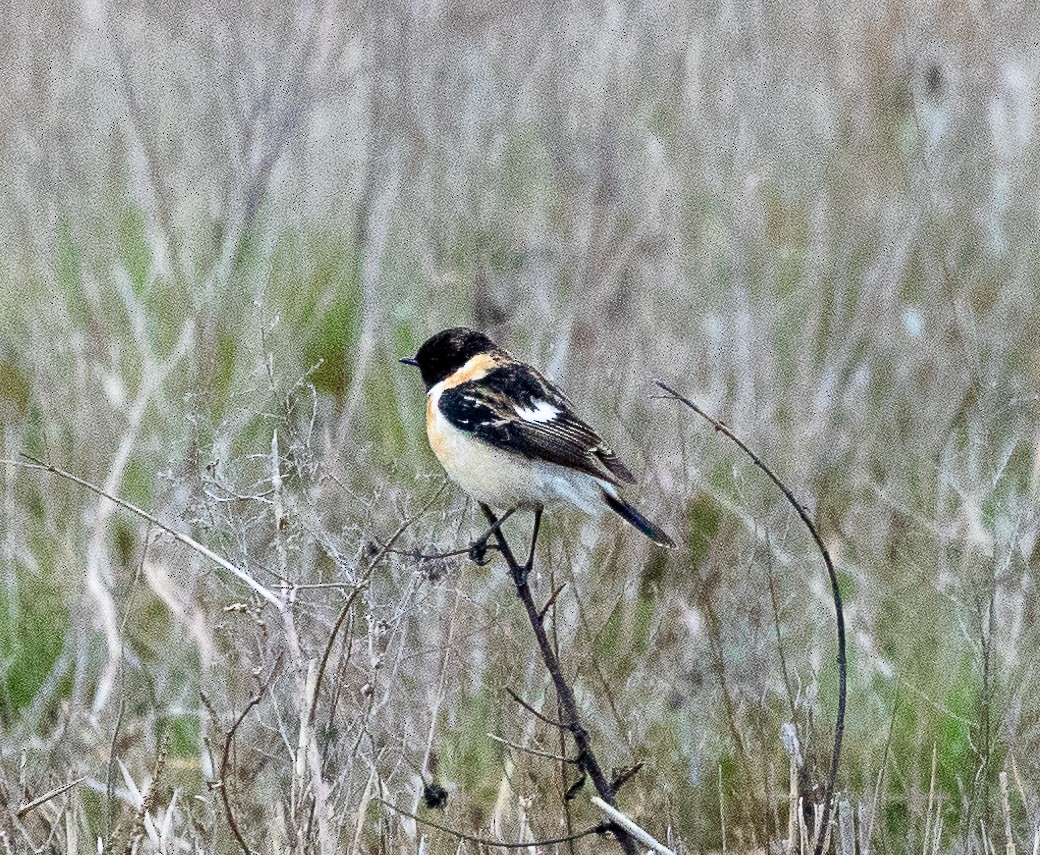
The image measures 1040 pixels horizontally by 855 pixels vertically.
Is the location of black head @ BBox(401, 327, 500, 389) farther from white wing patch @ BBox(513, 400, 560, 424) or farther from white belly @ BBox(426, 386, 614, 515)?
white belly @ BBox(426, 386, 614, 515)

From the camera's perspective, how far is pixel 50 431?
4145mm

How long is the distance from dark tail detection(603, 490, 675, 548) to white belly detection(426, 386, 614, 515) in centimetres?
2

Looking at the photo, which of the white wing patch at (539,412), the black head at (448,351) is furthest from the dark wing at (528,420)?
the black head at (448,351)

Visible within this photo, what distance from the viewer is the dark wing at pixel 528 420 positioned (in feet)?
9.95

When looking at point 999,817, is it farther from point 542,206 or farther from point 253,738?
point 542,206

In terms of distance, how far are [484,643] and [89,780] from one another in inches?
37.8

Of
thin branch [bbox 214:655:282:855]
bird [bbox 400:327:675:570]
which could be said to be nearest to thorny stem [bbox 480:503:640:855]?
thin branch [bbox 214:655:282:855]

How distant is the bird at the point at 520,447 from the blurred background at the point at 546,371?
0.41ft

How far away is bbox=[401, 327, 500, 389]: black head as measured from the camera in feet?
11.3

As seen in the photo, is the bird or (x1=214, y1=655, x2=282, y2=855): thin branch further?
the bird

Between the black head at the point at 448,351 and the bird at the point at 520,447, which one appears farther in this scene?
the black head at the point at 448,351

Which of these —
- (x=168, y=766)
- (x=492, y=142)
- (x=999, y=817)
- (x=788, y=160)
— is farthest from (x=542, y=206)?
(x=999, y=817)

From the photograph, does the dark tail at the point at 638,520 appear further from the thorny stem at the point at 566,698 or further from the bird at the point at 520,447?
the thorny stem at the point at 566,698

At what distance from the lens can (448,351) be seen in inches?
137
